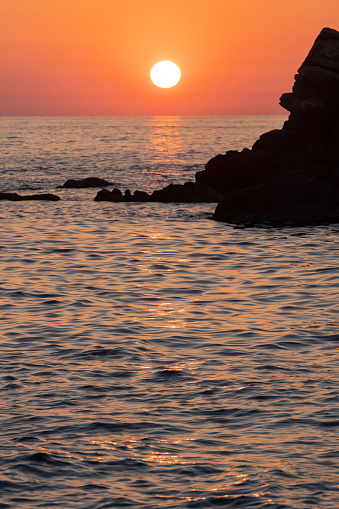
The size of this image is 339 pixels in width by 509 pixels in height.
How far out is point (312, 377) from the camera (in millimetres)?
11484

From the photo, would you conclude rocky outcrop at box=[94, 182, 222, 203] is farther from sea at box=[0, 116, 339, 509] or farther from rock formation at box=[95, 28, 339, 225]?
sea at box=[0, 116, 339, 509]

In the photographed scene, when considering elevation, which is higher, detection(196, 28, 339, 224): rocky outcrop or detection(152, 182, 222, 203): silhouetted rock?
detection(196, 28, 339, 224): rocky outcrop

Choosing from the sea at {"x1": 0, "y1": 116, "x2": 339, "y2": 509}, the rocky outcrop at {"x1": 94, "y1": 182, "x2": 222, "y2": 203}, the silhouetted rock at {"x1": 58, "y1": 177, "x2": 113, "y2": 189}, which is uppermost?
the silhouetted rock at {"x1": 58, "y1": 177, "x2": 113, "y2": 189}

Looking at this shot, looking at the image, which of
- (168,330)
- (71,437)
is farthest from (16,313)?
(71,437)

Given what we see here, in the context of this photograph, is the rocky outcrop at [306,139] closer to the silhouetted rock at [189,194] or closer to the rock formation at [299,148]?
the rock formation at [299,148]

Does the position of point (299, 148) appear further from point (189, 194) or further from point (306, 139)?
point (189, 194)

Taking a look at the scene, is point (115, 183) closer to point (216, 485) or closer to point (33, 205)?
point (33, 205)

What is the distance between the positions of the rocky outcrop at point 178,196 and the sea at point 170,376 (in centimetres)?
1344

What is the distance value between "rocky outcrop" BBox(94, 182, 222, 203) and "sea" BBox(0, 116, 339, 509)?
44.1ft

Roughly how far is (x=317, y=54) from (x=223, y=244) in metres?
16.2

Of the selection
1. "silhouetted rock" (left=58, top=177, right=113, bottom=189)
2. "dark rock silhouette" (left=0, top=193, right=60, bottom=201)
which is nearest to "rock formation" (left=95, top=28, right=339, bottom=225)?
"dark rock silhouette" (left=0, top=193, right=60, bottom=201)

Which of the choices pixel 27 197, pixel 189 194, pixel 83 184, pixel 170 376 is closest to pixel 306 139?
pixel 189 194

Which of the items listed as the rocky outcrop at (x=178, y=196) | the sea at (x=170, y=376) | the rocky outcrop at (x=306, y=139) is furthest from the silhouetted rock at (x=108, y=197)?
the sea at (x=170, y=376)

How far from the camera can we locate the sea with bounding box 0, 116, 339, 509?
822cm
